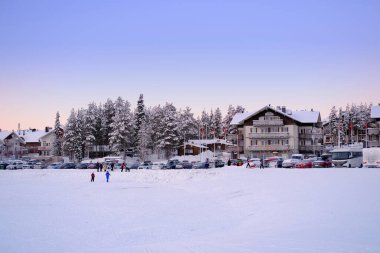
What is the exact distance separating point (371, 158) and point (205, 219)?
36635 millimetres

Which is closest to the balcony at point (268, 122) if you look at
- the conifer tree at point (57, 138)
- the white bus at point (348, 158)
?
the white bus at point (348, 158)

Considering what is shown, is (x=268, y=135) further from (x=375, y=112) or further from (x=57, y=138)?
(x=57, y=138)

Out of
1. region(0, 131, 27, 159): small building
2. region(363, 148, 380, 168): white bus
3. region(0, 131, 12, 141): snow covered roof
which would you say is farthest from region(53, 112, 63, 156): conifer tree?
region(363, 148, 380, 168): white bus

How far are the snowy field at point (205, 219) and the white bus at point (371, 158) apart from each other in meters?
20.9

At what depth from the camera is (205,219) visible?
874 inches

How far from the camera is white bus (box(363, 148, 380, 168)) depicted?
51153 mm

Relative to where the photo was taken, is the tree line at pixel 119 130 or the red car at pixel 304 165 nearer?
the red car at pixel 304 165

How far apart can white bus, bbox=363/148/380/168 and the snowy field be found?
20924 millimetres

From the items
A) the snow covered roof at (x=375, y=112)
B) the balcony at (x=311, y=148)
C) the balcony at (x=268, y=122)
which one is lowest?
the balcony at (x=311, y=148)

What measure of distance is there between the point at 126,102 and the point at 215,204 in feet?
264

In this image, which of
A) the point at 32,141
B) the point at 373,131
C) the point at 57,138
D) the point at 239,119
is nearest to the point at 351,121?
the point at 373,131

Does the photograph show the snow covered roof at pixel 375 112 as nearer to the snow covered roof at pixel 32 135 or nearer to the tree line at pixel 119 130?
the tree line at pixel 119 130

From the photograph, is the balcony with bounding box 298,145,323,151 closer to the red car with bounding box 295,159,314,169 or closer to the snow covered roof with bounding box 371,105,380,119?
the snow covered roof with bounding box 371,105,380,119

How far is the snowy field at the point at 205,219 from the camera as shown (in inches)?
598
